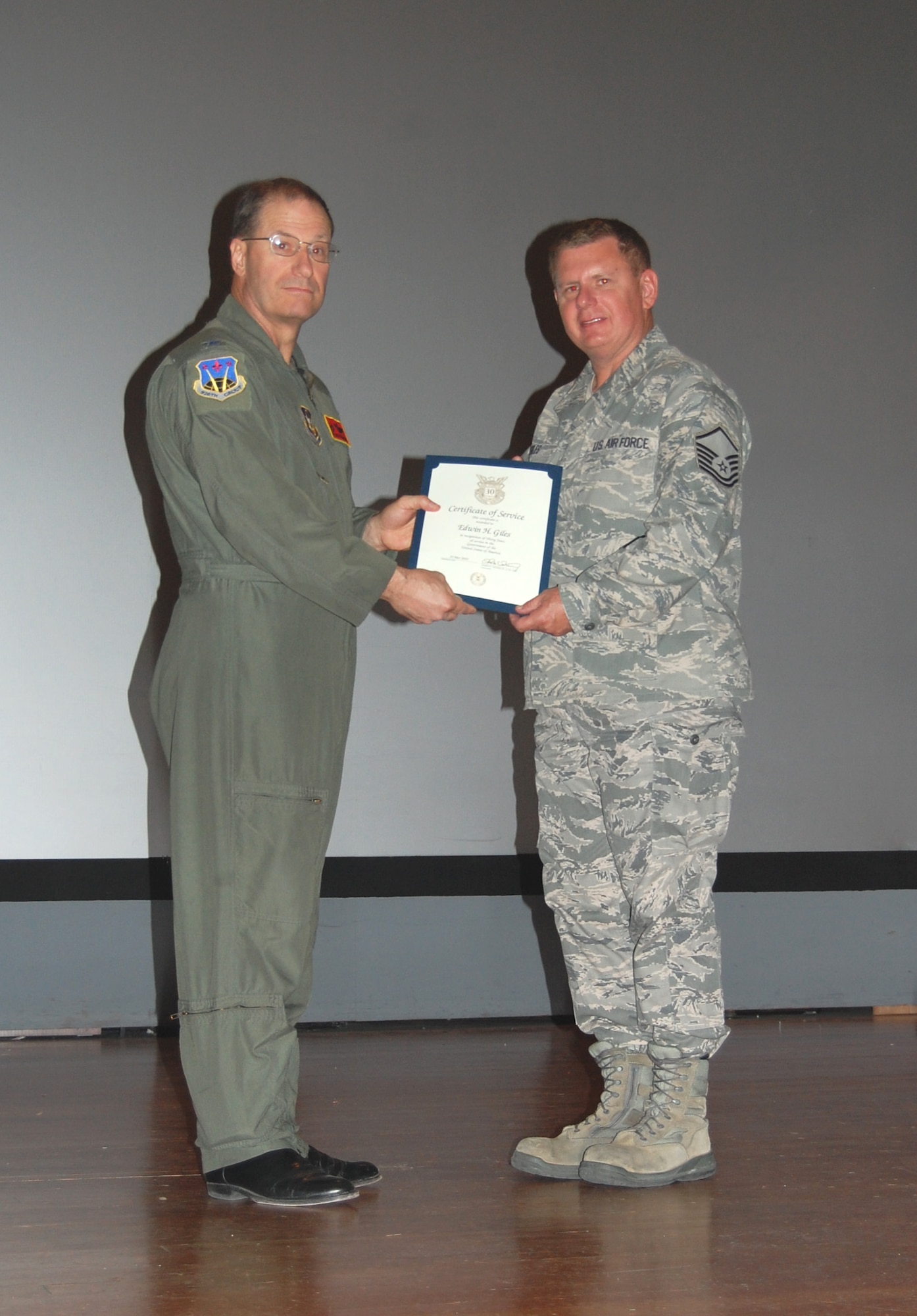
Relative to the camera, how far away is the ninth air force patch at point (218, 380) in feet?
6.29

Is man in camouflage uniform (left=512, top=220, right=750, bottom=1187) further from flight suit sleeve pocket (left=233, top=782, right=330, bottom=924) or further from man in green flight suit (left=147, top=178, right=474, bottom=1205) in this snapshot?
flight suit sleeve pocket (left=233, top=782, right=330, bottom=924)

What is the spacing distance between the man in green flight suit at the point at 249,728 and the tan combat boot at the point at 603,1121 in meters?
0.27

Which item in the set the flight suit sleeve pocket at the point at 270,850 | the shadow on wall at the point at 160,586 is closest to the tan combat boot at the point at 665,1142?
the flight suit sleeve pocket at the point at 270,850

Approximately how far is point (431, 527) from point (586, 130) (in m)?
1.94

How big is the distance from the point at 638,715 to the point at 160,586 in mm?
1741

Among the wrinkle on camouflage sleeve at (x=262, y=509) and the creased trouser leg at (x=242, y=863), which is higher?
the wrinkle on camouflage sleeve at (x=262, y=509)

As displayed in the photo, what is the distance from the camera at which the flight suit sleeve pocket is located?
189cm

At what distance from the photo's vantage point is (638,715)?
2082mm

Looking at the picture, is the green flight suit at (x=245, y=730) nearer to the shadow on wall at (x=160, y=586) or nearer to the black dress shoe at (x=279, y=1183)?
the black dress shoe at (x=279, y=1183)

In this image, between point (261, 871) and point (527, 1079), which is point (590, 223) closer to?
point (261, 871)

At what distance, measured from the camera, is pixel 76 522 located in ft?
11.0

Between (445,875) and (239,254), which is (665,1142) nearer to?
(445,875)

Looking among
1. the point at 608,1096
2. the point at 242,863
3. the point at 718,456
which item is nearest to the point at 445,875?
the point at 608,1096

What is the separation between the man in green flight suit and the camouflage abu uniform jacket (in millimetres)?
391
